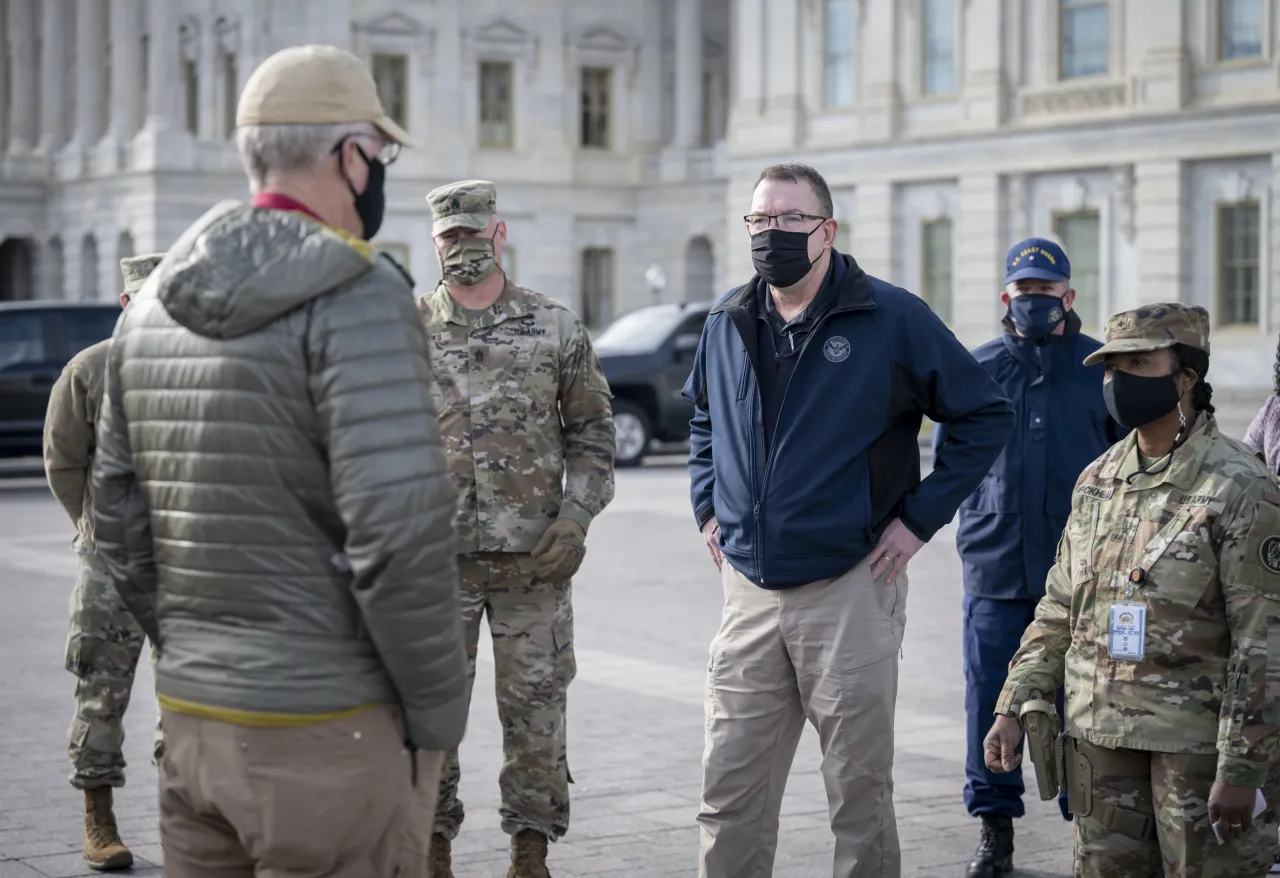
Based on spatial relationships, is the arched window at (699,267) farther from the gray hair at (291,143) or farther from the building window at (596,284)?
the gray hair at (291,143)

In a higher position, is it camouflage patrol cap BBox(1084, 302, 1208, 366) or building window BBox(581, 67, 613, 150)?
building window BBox(581, 67, 613, 150)

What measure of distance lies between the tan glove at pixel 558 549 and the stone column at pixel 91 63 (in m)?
59.1

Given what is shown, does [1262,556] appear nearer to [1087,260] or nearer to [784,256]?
[784,256]

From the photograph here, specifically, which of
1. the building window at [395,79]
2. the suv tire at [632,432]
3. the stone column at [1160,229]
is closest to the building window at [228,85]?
the building window at [395,79]

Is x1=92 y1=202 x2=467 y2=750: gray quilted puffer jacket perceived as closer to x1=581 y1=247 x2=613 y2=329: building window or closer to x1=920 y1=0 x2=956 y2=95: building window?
x1=920 y1=0 x2=956 y2=95: building window

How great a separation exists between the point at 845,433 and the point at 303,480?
2.15m

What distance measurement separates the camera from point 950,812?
742 cm

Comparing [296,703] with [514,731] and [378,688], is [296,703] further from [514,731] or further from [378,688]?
[514,731]

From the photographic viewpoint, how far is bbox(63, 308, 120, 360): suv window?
2292cm

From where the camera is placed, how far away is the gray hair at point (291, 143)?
143 inches

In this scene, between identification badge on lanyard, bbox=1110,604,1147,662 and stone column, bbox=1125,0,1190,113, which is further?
stone column, bbox=1125,0,1190,113

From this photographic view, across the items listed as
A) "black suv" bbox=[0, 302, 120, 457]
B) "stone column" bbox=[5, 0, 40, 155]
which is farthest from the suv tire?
"stone column" bbox=[5, 0, 40, 155]

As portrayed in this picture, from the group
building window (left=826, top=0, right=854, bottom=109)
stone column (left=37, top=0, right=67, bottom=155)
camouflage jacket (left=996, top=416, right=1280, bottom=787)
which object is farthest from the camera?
stone column (left=37, top=0, right=67, bottom=155)

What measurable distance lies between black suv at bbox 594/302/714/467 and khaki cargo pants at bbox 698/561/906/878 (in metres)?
20.6
